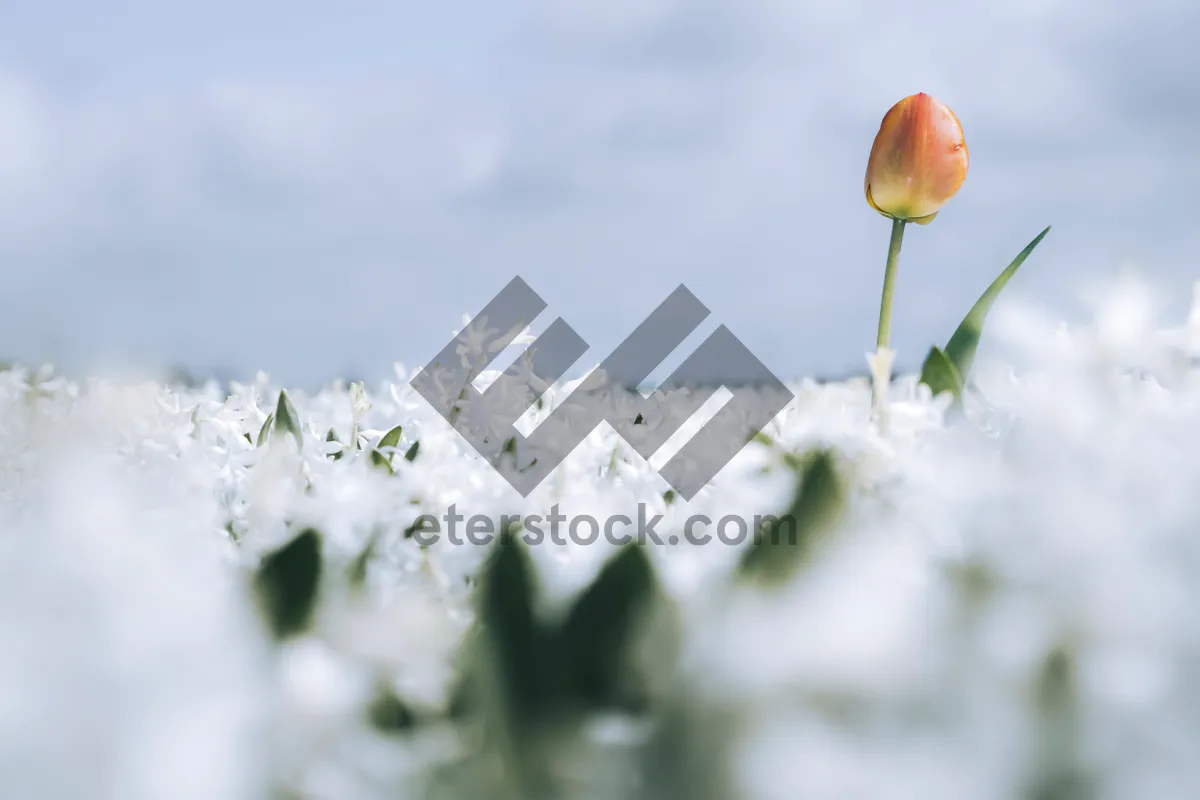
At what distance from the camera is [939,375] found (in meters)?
1.32

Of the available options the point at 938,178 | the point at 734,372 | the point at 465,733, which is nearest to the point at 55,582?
the point at 465,733

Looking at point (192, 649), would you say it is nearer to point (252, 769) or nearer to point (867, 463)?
point (252, 769)

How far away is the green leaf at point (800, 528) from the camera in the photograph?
0.45 metres

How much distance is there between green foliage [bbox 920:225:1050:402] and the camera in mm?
1326

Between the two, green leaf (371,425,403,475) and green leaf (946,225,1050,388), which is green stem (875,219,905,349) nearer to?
green leaf (946,225,1050,388)

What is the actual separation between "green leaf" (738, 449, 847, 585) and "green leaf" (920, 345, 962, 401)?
0.84m

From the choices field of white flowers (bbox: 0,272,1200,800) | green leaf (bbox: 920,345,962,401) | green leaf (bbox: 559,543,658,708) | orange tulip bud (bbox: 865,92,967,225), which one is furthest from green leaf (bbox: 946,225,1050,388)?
green leaf (bbox: 559,543,658,708)

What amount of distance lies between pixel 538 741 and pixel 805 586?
0.42ft

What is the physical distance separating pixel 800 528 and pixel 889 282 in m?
1.93

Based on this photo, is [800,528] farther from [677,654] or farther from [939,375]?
[939,375]

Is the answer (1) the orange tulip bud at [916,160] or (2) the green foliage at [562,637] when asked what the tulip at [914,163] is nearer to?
(1) the orange tulip bud at [916,160]

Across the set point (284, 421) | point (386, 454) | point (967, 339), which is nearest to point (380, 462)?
point (386, 454)

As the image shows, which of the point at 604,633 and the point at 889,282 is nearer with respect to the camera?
the point at 604,633

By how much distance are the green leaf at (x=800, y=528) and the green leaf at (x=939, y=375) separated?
0.84 meters
